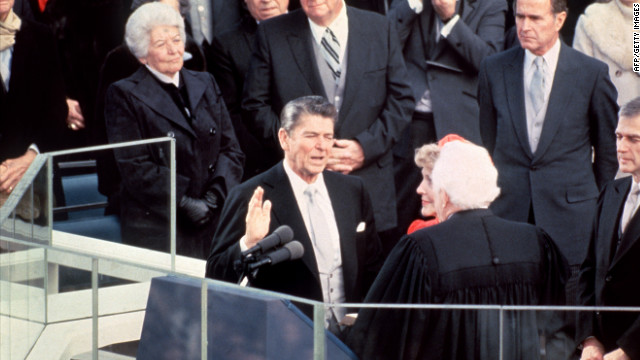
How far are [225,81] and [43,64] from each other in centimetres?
87

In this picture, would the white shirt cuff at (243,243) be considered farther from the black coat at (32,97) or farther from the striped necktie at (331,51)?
the black coat at (32,97)

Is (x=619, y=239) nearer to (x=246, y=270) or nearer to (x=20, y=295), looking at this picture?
(x=246, y=270)

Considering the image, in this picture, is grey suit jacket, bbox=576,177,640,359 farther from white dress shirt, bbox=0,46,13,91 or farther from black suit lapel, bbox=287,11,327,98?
white dress shirt, bbox=0,46,13,91

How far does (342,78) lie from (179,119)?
0.77 metres

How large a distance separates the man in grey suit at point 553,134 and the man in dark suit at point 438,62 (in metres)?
0.47

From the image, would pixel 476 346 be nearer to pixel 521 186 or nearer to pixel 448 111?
pixel 521 186

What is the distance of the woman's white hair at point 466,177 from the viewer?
13.2ft

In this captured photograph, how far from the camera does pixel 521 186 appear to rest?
5473 mm

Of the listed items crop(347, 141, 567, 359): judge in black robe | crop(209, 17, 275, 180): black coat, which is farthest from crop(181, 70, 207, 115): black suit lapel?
crop(347, 141, 567, 359): judge in black robe

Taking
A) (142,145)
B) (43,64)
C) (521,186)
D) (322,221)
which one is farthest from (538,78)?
(43,64)

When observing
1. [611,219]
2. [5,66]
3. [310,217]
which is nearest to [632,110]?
[611,219]

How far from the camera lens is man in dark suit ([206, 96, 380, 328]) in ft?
14.5

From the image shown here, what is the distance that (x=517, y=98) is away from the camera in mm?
5500

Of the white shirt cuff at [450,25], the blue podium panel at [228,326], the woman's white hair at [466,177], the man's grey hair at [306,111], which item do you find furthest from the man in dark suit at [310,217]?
the white shirt cuff at [450,25]
